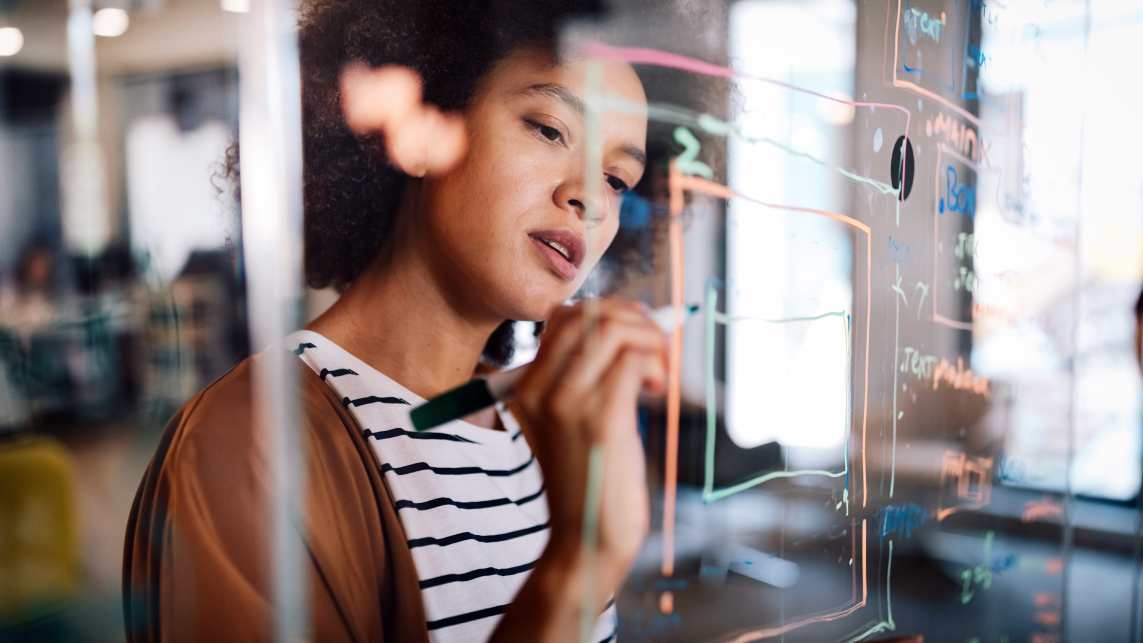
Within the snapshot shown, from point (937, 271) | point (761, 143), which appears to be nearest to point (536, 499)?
point (761, 143)

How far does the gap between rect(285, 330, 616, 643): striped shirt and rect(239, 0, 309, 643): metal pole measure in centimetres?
3

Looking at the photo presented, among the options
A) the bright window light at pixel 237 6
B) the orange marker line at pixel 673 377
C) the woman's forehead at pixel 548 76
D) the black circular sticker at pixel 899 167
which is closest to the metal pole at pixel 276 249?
the bright window light at pixel 237 6

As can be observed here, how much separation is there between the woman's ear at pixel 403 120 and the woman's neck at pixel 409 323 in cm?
3

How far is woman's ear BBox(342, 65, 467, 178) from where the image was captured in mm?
422

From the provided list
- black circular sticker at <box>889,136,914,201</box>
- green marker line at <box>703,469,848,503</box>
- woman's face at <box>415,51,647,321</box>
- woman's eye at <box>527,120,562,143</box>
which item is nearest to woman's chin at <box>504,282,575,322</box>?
woman's face at <box>415,51,647,321</box>

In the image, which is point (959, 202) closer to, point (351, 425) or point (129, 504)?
point (351, 425)

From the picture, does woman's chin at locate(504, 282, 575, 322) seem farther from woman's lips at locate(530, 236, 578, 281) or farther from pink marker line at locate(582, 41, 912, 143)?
pink marker line at locate(582, 41, 912, 143)

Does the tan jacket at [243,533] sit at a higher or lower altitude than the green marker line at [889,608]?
higher

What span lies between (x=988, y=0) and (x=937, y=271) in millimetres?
398

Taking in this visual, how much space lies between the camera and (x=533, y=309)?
19.2 inches

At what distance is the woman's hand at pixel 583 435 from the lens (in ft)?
1.50

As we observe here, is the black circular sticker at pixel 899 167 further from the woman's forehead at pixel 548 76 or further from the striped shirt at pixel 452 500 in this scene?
the striped shirt at pixel 452 500

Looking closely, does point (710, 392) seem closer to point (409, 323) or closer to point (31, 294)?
point (409, 323)

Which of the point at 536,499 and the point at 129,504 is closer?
the point at 129,504
